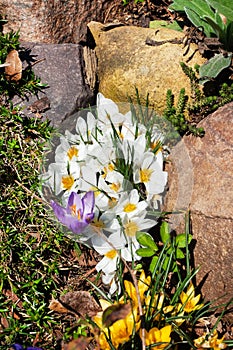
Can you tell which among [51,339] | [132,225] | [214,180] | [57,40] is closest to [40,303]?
[51,339]

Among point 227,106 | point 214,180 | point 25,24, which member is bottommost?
point 214,180

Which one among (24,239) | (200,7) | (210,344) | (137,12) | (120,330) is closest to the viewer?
(120,330)

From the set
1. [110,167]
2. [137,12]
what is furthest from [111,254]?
[137,12]

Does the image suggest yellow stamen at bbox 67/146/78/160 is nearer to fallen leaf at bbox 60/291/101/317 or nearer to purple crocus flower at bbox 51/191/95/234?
purple crocus flower at bbox 51/191/95/234

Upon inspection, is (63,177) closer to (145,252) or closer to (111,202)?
(111,202)

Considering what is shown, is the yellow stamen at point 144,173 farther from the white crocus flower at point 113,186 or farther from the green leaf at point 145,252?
the green leaf at point 145,252

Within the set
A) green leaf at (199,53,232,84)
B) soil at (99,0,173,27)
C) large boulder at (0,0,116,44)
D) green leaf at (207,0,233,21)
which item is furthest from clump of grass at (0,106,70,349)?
green leaf at (207,0,233,21)

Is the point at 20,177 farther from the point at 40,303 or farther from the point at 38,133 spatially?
the point at 40,303

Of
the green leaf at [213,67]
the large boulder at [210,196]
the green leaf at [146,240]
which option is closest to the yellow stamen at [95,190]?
the green leaf at [146,240]
